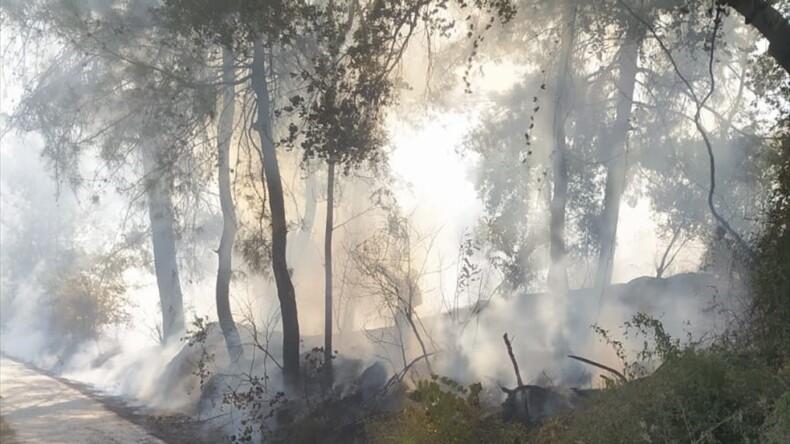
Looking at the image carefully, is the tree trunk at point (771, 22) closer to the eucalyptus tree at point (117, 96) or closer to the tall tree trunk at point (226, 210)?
the eucalyptus tree at point (117, 96)

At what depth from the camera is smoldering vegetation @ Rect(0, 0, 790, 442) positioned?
1074 cm

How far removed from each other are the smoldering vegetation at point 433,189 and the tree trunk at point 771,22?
0.03 metres

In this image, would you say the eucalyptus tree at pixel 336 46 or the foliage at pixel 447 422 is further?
the eucalyptus tree at pixel 336 46

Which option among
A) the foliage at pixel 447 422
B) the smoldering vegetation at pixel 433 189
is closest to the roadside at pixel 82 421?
the smoldering vegetation at pixel 433 189

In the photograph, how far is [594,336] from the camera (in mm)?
17781

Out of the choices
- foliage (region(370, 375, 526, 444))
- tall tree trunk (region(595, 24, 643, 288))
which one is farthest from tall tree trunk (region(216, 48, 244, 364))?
tall tree trunk (region(595, 24, 643, 288))

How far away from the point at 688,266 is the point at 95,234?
34742mm

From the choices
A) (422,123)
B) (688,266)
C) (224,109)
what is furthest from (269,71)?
(688,266)

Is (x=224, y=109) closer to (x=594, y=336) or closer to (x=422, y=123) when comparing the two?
(x=422, y=123)

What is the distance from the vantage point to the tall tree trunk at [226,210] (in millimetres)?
17969

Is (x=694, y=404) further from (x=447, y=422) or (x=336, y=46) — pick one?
(x=336, y=46)

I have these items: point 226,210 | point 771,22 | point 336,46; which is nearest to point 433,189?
point 226,210

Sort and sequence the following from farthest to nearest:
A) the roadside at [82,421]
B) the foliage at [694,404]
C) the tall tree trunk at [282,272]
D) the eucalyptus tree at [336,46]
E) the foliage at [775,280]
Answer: the roadside at [82,421]
the tall tree trunk at [282,272]
the eucalyptus tree at [336,46]
the foliage at [775,280]
the foliage at [694,404]

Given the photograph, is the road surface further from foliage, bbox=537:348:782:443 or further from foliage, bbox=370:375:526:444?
foliage, bbox=537:348:782:443
